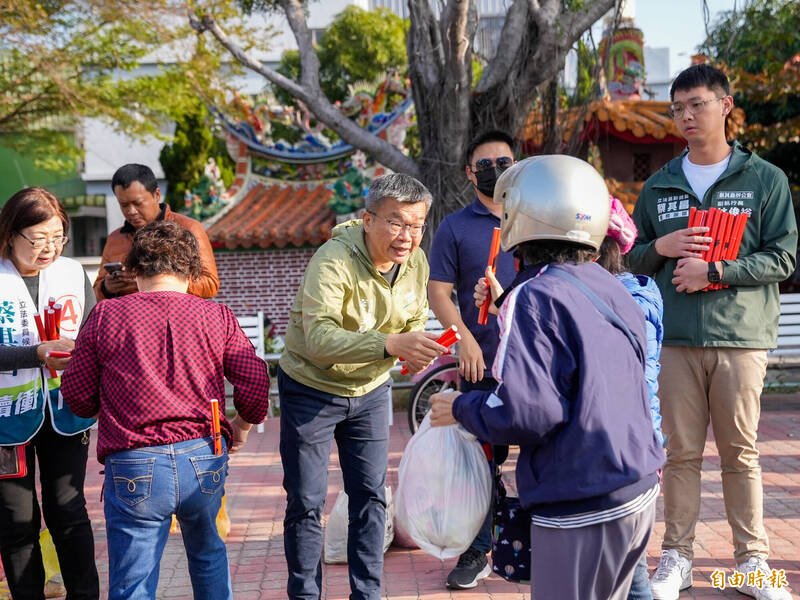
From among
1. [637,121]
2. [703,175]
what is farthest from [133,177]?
[637,121]

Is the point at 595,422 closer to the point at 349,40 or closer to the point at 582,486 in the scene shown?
the point at 582,486

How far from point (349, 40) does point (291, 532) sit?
2261 cm

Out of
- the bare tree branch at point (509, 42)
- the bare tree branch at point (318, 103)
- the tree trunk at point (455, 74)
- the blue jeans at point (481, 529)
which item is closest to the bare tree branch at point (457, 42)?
the tree trunk at point (455, 74)

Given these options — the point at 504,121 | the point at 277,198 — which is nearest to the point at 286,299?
the point at 277,198

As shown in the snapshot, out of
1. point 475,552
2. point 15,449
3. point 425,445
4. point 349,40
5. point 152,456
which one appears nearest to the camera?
point 152,456

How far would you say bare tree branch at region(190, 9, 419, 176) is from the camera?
8.59m

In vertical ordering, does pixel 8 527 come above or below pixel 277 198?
below

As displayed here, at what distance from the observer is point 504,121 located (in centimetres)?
866

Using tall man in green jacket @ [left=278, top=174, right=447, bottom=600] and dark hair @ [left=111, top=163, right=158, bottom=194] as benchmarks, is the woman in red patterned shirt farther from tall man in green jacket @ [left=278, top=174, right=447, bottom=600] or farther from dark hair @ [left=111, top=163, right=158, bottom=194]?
dark hair @ [left=111, top=163, right=158, bottom=194]

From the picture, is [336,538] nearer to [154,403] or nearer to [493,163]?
[154,403]

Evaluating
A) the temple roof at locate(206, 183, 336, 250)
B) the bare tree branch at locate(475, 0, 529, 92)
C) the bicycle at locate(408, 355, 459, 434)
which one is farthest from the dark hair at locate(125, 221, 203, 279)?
the temple roof at locate(206, 183, 336, 250)

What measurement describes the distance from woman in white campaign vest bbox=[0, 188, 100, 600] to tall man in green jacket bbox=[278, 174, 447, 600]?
89 centimetres

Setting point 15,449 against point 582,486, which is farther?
point 15,449

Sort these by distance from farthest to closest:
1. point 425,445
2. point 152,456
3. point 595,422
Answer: point 425,445
point 152,456
point 595,422
